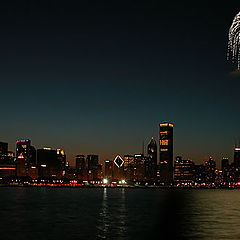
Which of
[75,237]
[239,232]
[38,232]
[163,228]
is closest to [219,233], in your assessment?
[239,232]

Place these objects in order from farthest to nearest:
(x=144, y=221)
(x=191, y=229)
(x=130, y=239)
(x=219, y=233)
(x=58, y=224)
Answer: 1. (x=144, y=221)
2. (x=58, y=224)
3. (x=191, y=229)
4. (x=219, y=233)
5. (x=130, y=239)

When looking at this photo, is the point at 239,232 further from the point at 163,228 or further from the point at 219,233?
the point at 163,228

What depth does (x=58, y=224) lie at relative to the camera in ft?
220

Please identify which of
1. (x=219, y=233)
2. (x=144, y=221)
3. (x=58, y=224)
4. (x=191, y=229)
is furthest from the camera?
(x=144, y=221)

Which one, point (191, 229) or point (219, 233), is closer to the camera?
point (219, 233)

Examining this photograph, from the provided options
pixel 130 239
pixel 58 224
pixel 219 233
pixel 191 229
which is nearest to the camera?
pixel 130 239

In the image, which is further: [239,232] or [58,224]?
[58,224]

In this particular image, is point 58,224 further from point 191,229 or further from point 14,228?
point 191,229

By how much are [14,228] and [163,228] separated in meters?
21.1

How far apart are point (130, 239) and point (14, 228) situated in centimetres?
1902

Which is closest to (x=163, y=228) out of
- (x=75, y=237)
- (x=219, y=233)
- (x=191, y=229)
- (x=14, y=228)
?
(x=191, y=229)

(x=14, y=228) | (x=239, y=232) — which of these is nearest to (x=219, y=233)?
(x=239, y=232)

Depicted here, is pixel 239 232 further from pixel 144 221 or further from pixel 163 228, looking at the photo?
pixel 144 221

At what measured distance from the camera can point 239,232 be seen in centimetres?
5603
